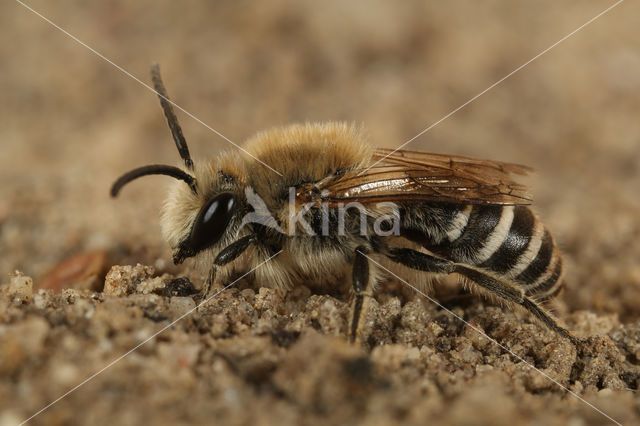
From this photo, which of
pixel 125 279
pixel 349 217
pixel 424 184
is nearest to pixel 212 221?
pixel 125 279

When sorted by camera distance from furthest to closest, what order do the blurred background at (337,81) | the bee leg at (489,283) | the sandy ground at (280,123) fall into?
1. the blurred background at (337,81)
2. the bee leg at (489,283)
3. the sandy ground at (280,123)

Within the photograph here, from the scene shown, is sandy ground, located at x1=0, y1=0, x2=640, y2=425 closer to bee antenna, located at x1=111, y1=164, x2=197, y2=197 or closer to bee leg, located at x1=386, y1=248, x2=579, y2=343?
bee leg, located at x1=386, y1=248, x2=579, y2=343

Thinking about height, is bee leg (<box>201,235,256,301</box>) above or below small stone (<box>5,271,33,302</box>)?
below

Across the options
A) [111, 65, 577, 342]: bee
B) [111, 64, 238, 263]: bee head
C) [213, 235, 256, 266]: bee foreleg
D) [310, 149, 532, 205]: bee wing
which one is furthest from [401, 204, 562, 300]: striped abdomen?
[111, 64, 238, 263]: bee head

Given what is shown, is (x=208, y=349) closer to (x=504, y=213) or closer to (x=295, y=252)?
(x=295, y=252)

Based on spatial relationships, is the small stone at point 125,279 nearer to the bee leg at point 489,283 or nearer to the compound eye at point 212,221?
the compound eye at point 212,221

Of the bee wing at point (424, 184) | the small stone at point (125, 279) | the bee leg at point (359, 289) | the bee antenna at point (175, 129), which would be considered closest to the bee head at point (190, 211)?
the bee antenna at point (175, 129)

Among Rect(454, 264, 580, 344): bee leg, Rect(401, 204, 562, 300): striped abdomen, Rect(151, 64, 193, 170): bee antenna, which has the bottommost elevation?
Rect(454, 264, 580, 344): bee leg
